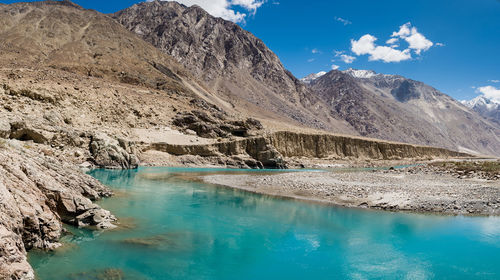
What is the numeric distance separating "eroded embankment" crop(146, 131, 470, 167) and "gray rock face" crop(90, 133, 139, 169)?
11.0 metres

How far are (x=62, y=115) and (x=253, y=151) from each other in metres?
29.6

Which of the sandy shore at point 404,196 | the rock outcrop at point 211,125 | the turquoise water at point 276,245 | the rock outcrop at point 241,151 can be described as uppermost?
the rock outcrop at point 211,125

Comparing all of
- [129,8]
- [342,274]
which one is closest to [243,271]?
[342,274]

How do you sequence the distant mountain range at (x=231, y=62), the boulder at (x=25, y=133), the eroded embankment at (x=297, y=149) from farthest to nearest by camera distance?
the distant mountain range at (x=231, y=62) < the eroded embankment at (x=297, y=149) < the boulder at (x=25, y=133)

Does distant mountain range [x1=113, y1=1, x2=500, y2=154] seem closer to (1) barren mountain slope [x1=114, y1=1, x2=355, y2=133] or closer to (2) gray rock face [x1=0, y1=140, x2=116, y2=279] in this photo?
(1) barren mountain slope [x1=114, y1=1, x2=355, y2=133]

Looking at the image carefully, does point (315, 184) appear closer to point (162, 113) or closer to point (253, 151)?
point (253, 151)

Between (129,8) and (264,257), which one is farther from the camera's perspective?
(129,8)

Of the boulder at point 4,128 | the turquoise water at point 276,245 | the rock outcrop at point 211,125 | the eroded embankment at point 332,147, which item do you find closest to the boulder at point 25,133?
the boulder at point 4,128

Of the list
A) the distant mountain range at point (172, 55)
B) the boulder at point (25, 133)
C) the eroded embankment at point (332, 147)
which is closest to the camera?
the boulder at point (25, 133)

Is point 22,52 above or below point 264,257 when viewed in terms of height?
above

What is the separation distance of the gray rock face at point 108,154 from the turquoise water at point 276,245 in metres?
20.1

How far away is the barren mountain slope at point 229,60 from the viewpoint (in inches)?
5797

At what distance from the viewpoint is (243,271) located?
32.1 ft

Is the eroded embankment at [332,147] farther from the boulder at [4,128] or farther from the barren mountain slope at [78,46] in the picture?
the boulder at [4,128]
